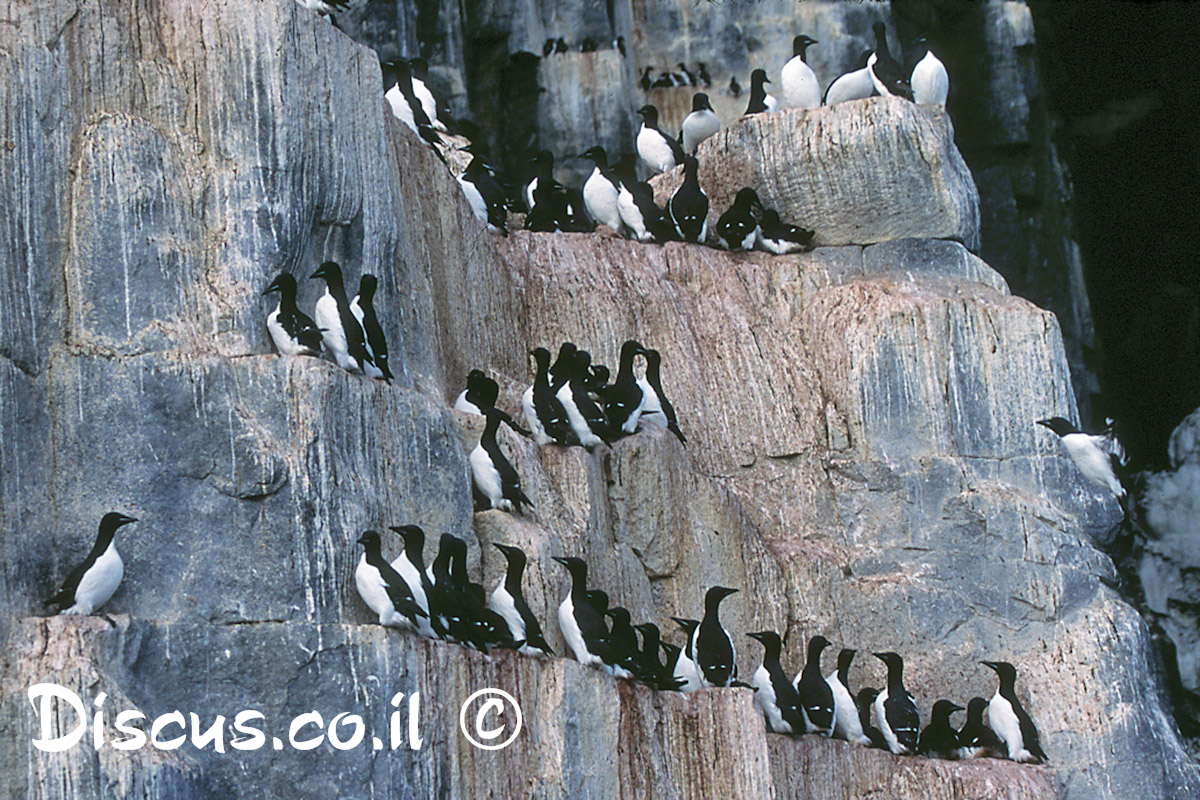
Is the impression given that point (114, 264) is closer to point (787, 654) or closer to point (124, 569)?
point (124, 569)

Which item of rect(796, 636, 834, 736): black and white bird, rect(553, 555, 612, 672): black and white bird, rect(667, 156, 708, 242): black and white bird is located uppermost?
rect(667, 156, 708, 242): black and white bird

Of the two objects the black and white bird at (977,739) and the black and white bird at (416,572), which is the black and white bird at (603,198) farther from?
the black and white bird at (416,572)

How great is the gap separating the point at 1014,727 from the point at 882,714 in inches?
35.6

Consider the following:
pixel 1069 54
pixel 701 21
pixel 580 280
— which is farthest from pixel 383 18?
pixel 1069 54

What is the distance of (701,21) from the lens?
60.7 feet

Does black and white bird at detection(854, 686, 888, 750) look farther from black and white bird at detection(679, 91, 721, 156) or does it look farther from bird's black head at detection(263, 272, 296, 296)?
black and white bird at detection(679, 91, 721, 156)

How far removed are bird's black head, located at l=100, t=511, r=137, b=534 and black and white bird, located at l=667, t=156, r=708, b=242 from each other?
6.39 metres

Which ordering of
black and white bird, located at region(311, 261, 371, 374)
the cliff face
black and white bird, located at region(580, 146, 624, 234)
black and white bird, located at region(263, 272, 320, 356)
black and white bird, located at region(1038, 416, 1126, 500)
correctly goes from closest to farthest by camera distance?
the cliff face
black and white bird, located at region(263, 272, 320, 356)
black and white bird, located at region(311, 261, 371, 374)
black and white bird, located at region(1038, 416, 1126, 500)
black and white bird, located at region(580, 146, 624, 234)

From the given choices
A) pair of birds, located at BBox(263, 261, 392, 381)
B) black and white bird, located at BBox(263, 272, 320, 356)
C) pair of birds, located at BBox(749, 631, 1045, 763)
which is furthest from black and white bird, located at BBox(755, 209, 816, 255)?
black and white bird, located at BBox(263, 272, 320, 356)

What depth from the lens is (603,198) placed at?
14172 mm

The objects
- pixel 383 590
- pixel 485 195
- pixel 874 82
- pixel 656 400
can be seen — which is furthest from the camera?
pixel 874 82

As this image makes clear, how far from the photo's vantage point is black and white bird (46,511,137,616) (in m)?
8.50

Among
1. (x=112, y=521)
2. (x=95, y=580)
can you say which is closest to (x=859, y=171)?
(x=112, y=521)

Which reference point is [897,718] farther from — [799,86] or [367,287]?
[799,86]
